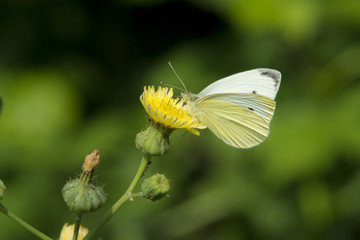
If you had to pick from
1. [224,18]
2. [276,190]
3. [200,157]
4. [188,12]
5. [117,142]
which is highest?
[188,12]

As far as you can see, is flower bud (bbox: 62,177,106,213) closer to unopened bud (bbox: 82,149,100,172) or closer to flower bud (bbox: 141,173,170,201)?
unopened bud (bbox: 82,149,100,172)

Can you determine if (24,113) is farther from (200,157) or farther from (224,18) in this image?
(224,18)

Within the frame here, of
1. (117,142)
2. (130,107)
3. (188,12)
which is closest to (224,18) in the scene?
(188,12)

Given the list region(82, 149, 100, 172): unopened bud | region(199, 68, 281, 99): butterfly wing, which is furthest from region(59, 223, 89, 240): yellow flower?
region(199, 68, 281, 99): butterfly wing

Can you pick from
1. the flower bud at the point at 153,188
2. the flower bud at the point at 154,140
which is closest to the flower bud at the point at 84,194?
the flower bud at the point at 153,188

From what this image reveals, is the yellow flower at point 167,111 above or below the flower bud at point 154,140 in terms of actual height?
above

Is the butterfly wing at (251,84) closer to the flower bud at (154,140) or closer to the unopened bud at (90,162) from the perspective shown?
the flower bud at (154,140)
